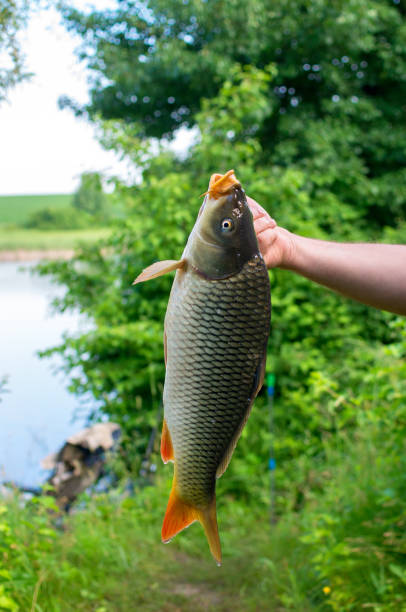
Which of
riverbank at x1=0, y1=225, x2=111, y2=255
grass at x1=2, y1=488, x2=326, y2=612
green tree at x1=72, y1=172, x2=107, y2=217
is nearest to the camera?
grass at x1=2, y1=488, x2=326, y2=612

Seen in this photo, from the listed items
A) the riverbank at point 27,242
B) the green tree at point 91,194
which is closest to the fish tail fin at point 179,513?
the green tree at point 91,194

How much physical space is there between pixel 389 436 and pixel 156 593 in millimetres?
1565

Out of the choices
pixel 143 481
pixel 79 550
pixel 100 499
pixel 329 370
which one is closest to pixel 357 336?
pixel 329 370

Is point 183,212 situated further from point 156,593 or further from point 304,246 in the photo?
point 304,246

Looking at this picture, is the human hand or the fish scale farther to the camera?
the human hand

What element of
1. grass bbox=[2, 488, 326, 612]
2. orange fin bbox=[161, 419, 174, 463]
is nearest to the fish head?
orange fin bbox=[161, 419, 174, 463]

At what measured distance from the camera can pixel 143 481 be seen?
4.02 m

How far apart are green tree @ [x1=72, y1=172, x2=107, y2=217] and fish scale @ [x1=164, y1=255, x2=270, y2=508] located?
4.21 m

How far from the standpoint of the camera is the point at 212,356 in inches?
44.0

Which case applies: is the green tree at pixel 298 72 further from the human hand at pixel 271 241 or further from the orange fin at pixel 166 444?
the orange fin at pixel 166 444

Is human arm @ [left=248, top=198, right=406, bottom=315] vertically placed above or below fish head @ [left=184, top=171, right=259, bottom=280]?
below

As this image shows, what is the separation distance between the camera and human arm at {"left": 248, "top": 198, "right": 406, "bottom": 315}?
1.33 metres

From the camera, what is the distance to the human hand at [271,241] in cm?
135

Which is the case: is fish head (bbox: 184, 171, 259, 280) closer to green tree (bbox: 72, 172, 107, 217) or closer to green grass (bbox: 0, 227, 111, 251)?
green tree (bbox: 72, 172, 107, 217)
